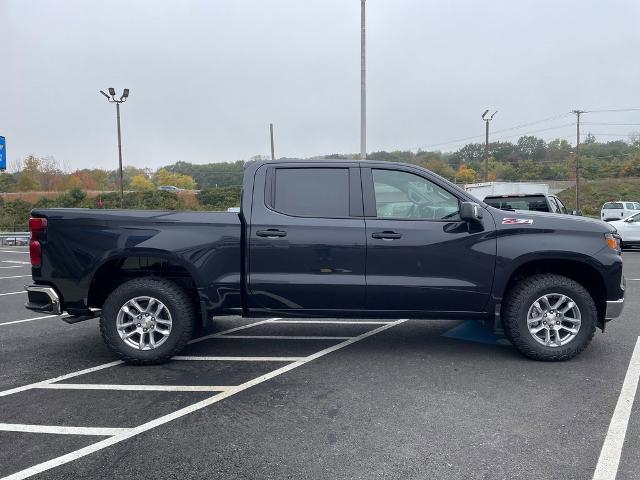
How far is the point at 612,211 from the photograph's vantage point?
2448 centimetres

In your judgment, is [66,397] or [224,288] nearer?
[66,397]

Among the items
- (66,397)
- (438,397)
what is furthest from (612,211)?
(66,397)

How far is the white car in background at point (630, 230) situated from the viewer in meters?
17.3

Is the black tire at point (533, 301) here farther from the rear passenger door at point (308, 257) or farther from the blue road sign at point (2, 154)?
the blue road sign at point (2, 154)

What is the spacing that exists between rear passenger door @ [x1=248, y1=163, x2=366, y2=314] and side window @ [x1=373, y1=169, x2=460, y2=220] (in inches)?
9.6

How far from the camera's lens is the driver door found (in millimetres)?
4934

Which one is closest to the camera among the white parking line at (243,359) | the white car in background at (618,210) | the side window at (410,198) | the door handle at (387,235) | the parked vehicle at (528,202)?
the door handle at (387,235)

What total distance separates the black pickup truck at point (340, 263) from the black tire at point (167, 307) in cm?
1

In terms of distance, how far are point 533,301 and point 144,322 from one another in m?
3.67

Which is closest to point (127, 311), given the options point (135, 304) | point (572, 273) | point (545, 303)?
point (135, 304)

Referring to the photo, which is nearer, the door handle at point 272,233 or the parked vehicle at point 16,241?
the door handle at point 272,233

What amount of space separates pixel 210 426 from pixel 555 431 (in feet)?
7.61

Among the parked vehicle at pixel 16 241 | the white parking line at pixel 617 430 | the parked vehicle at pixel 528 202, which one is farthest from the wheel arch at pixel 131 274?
the parked vehicle at pixel 16 241

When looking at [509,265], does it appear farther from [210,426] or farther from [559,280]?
[210,426]
